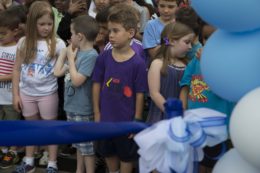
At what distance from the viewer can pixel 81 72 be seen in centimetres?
364

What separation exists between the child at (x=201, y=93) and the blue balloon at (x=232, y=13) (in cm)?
90

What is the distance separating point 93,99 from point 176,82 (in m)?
0.71

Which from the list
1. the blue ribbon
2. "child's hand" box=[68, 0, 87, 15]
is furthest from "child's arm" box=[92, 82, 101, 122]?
the blue ribbon

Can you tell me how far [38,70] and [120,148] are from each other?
96 cm

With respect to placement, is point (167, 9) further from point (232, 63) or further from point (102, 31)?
point (232, 63)

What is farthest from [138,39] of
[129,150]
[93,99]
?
[129,150]

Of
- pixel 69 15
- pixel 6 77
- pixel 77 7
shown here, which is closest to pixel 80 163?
pixel 6 77

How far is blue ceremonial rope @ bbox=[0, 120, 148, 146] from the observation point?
6.63 feet

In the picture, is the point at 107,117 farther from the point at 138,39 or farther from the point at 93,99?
the point at 138,39

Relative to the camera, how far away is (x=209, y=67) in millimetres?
1979

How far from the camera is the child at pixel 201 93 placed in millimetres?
2814

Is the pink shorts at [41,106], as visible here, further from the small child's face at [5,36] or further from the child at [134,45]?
the child at [134,45]

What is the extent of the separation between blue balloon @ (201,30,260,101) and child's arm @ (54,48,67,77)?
1.95 metres

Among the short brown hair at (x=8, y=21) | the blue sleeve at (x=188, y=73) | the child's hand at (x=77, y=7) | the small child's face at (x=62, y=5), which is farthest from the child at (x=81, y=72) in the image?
the small child's face at (x=62, y=5)
